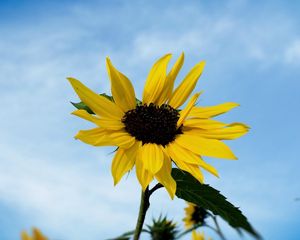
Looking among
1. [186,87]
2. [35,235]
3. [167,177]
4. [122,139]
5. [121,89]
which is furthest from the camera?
[186,87]

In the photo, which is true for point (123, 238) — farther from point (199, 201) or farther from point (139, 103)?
point (139, 103)

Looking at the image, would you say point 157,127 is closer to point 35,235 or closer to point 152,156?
point 152,156

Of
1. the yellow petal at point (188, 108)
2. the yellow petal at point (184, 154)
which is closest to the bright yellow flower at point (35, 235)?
the yellow petal at point (184, 154)

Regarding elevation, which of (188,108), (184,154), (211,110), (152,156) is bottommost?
(152,156)

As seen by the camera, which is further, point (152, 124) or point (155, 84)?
point (155, 84)

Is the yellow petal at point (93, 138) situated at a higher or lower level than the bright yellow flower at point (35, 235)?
higher

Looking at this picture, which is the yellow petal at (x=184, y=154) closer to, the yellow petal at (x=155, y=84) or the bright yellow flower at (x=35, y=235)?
the yellow petal at (x=155, y=84)

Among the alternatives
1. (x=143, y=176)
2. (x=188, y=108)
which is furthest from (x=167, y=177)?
(x=188, y=108)
